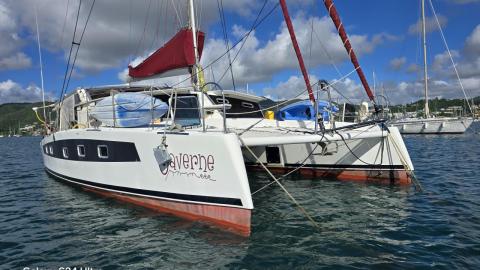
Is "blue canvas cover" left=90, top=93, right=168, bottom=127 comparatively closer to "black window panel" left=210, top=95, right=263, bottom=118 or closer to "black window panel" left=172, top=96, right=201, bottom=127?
"black window panel" left=172, top=96, right=201, bottom=127

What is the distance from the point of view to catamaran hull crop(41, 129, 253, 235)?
6.11 m

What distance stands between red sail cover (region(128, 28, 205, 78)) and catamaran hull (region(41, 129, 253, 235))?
2.65 m

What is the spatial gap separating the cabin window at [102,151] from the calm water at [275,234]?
1069mm

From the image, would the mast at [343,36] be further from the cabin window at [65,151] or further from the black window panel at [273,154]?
the cabin window at [65,151]

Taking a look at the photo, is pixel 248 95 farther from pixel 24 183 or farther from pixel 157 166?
pixel 24 183

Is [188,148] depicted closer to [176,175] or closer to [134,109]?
[176,175]

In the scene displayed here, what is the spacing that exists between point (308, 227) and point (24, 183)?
408 inches

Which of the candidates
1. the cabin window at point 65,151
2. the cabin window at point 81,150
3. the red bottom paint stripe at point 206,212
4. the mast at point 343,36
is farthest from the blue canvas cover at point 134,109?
the mast at point 343,36

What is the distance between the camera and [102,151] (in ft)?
28.5

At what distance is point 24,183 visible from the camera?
40.9 feet

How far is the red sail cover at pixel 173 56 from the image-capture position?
1009 centimetres

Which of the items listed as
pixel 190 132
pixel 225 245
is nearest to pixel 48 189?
pixel 190 132

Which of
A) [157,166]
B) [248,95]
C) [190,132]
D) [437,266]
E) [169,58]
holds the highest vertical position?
[169,58]

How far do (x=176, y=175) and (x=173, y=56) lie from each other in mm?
4504
